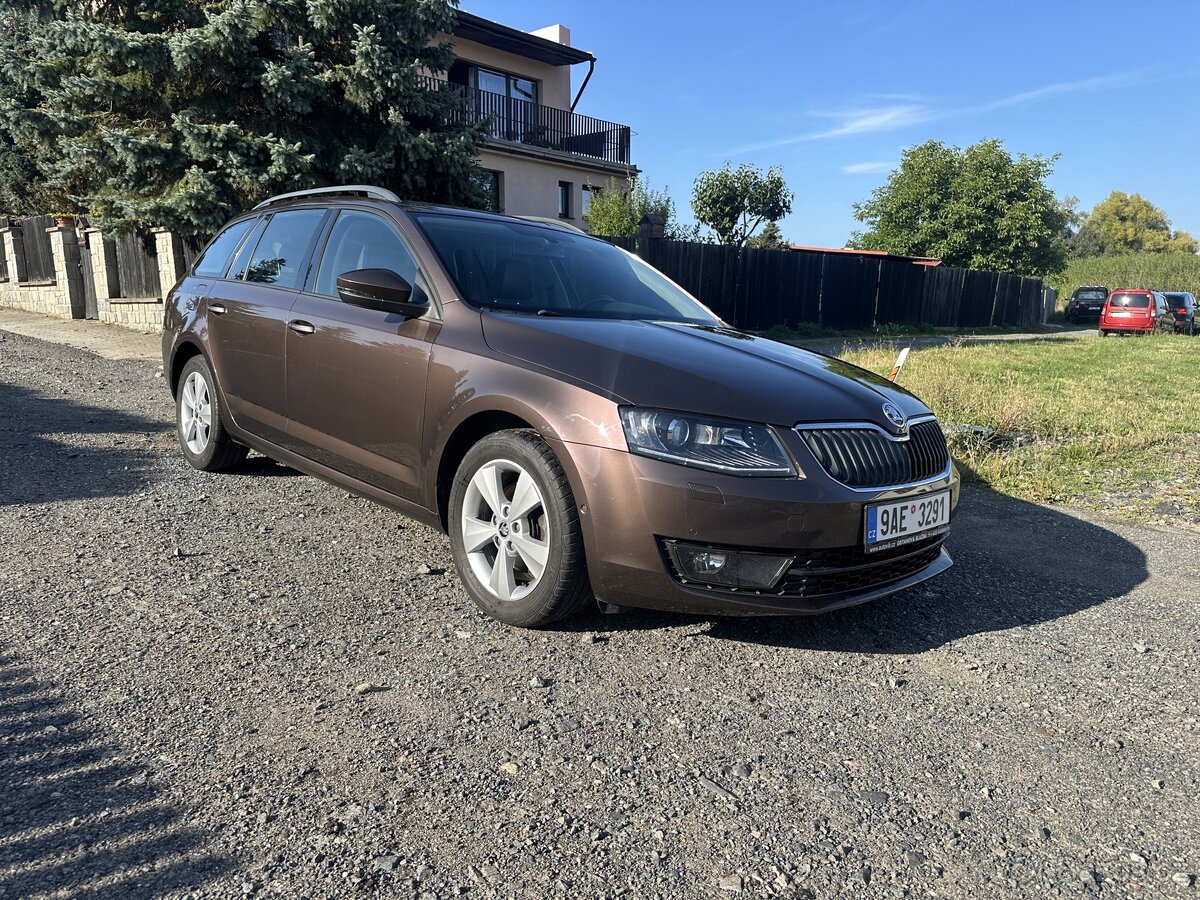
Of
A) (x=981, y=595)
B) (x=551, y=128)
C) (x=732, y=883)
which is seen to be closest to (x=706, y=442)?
(x=732, y=883)

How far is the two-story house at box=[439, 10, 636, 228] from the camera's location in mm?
24719

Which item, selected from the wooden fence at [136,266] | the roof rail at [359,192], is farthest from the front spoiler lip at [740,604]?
the wooden fence at [136,266]

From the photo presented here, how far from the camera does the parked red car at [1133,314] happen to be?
27281mm

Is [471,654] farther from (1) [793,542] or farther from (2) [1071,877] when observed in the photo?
(2) [1071,877]

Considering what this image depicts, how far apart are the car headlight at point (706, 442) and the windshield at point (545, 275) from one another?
3.30 ft

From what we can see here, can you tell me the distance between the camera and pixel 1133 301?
2775 cm

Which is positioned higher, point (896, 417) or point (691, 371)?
point (691, 371)

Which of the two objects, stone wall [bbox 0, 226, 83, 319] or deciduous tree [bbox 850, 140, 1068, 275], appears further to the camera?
deciduous tree [bbox 850, 140, 1068, 275]

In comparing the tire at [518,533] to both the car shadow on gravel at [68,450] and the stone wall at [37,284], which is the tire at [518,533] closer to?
the car shadow on gravel at [68,450]

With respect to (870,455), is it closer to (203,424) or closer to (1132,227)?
(203,424)

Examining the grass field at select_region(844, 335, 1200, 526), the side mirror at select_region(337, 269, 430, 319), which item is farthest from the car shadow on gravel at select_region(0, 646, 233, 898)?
the grass field at select_region(844, 335, 1200, 526)

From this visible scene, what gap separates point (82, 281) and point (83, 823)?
18.3 metres

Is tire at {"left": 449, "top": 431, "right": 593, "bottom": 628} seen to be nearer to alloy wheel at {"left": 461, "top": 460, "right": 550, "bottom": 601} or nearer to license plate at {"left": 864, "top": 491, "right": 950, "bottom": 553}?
alloy wheel at {"left": 461, "top": 460, "right": 550, "bottom": 601}

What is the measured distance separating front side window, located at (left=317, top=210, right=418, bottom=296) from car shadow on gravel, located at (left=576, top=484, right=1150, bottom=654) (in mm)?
1870
